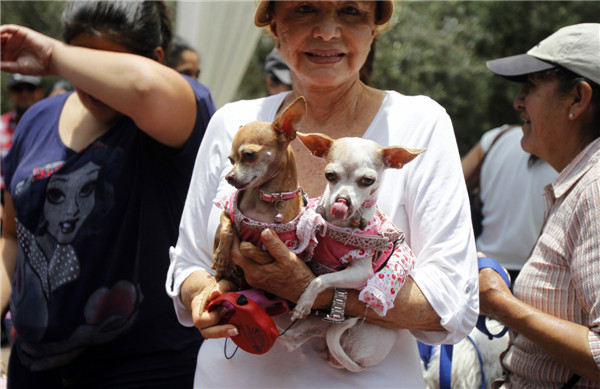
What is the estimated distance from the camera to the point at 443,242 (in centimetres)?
201

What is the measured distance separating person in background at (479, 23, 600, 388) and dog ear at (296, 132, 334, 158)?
3.46ft

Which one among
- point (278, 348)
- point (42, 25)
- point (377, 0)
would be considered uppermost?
point (377, 0)

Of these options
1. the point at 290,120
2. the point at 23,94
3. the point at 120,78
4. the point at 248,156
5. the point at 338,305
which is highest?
the point at 290,120

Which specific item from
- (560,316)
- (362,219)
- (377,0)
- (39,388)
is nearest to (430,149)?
(362,219)

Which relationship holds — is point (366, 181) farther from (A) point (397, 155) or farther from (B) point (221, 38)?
(B) point (221, 38)

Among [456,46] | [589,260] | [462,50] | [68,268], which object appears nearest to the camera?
[589,260]

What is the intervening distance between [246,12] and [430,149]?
184 inches

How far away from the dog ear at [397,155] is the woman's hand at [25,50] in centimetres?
183

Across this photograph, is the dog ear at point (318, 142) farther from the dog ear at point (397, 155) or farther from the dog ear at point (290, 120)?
the dog ear at point (397, 155)

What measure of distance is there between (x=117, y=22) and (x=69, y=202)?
902 millimetres

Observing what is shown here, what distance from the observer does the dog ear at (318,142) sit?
188 centimetres

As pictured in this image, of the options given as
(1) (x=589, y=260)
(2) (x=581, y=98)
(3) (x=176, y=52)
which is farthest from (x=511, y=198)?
(3) (x=176, y=52)

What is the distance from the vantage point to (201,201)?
235 centimetres

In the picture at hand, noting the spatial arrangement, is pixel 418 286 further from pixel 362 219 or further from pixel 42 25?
pixel 42 25
